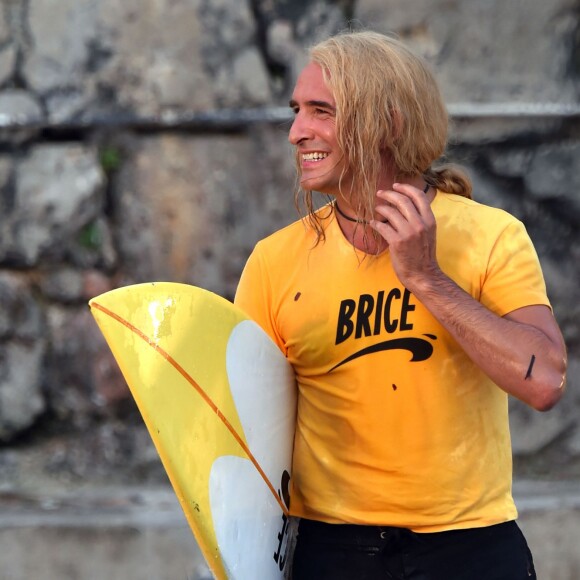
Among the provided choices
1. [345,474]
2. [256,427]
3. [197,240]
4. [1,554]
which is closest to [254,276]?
[256,427]

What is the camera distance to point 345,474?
82.8 inches

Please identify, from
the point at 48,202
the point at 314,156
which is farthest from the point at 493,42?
the point at 314,156

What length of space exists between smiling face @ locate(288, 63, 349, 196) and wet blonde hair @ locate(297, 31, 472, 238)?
22mm

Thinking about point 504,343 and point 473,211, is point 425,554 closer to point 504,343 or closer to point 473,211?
point 504,343

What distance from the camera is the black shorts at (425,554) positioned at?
2.06 metres

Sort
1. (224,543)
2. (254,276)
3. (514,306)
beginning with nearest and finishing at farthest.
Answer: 1. (514,306)
2. (224,543)
3. (254,276)

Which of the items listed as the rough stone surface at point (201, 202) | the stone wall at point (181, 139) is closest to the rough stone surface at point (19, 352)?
the stone wall at point (181, 139)

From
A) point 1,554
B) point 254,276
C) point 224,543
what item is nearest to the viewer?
point 224,543

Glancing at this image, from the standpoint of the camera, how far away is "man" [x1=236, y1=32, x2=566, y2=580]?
79.7 inches

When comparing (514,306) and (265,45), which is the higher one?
(265,45)

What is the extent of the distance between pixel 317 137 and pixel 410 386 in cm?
50

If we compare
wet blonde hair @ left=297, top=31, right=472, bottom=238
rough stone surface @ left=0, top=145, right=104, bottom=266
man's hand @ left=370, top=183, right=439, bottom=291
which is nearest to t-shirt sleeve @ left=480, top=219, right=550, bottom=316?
man's hand @ left=370, top=183, right=439, bottom=291

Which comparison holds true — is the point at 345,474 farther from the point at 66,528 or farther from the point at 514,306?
the point at 66,528

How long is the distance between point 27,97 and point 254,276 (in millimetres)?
1937
